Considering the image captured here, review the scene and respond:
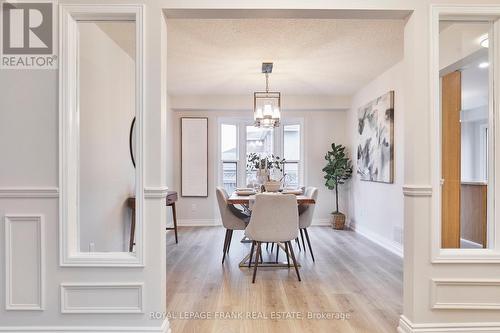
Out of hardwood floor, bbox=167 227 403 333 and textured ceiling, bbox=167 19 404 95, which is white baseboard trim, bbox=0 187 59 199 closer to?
hardwood floor, bbox=167 227 403 333

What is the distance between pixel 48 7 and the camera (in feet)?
6.70

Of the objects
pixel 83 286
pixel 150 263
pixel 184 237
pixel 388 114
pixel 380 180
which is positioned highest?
pixel 388 114

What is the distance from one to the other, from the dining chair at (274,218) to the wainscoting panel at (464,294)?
53.3 inches

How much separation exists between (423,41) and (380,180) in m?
2.80

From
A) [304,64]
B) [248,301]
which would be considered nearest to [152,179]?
[248,301]

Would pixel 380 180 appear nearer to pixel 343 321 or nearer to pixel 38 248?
pixel 343 321

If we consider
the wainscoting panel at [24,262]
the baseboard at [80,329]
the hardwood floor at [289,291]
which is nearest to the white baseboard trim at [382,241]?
the hardwood floor at [289,291]

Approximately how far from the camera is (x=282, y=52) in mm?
3652

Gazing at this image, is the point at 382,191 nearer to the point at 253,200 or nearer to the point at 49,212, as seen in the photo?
the point at 253,200

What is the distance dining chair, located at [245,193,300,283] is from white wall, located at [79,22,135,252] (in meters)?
1.46

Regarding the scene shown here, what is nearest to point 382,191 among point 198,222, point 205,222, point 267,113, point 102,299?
Result: point 267,113

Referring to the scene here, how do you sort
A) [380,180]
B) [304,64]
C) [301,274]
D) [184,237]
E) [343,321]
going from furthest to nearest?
[184,237] → [380,180] → [304,64] → [301,274] → [343,321]

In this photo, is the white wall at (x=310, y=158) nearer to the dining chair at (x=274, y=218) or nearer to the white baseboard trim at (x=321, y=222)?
the white baseboard trim at (x=321, y=222)

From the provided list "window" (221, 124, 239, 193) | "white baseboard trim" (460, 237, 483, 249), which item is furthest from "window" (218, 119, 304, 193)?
"white baseboard trim" (460, 237, 483, 249)
